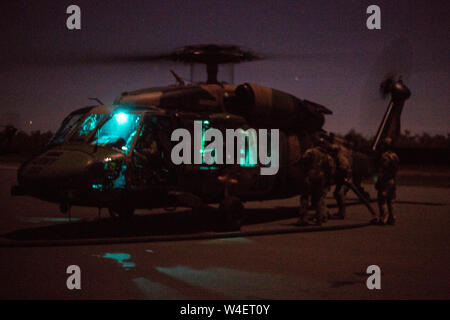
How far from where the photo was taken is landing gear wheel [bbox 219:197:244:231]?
1066 cm

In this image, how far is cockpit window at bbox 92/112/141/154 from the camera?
9.88 meters

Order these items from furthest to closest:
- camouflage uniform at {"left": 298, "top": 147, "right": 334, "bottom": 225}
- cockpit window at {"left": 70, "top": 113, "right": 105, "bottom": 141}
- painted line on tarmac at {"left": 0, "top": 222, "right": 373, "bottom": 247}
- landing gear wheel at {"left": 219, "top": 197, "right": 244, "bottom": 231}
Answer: camouflage uniform at {"left": 298, "top": 147, "right": 334, "bottom": 225}, landing gear wheel at {"left": 219, "top": 197, "right": 244, "bottom": 231}, cockpit window at {"left": 70, "top": 113, "right": 105, "bottom": 141}, painted line on tarmac at {"left": 0, "top": 222, "right": 373, "bottom": 247}

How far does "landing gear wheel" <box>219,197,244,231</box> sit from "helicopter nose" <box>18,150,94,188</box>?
2.82m

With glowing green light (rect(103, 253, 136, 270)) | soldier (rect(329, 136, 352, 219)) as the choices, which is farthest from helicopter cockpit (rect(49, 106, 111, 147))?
soldier (rect(329, 136, 352, 219))

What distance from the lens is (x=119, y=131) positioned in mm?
10625

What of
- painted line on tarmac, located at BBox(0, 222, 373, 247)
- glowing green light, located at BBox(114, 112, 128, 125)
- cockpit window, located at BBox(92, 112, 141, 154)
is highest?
glowing green light, located at BBox(114, 112, 128, 125)

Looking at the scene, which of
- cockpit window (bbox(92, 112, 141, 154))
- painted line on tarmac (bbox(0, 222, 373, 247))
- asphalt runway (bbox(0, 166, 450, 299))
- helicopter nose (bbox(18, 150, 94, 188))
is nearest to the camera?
asphalt runway (bbox(0, 166, 450, 299))

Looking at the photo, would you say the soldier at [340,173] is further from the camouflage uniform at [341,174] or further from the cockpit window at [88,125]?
the cockpit window at [88,125]

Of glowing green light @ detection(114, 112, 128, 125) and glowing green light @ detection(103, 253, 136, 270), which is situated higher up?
glowing green light @ detection(114, 112, 128, 125)

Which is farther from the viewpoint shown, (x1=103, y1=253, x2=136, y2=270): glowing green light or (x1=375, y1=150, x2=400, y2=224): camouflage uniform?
(x1=375, y1=150, x2=400, y2=224): camouflage uniform

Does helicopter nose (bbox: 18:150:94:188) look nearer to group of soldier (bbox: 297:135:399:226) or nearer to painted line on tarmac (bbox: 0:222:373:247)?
painted line on tarmac (bbox: 0:222:373:247)

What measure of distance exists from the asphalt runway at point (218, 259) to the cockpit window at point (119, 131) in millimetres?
1652

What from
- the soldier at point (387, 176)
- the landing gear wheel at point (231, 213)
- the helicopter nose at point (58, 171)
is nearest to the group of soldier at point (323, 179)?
the soldier at point (387, 176)

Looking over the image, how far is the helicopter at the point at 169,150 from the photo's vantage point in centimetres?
919
